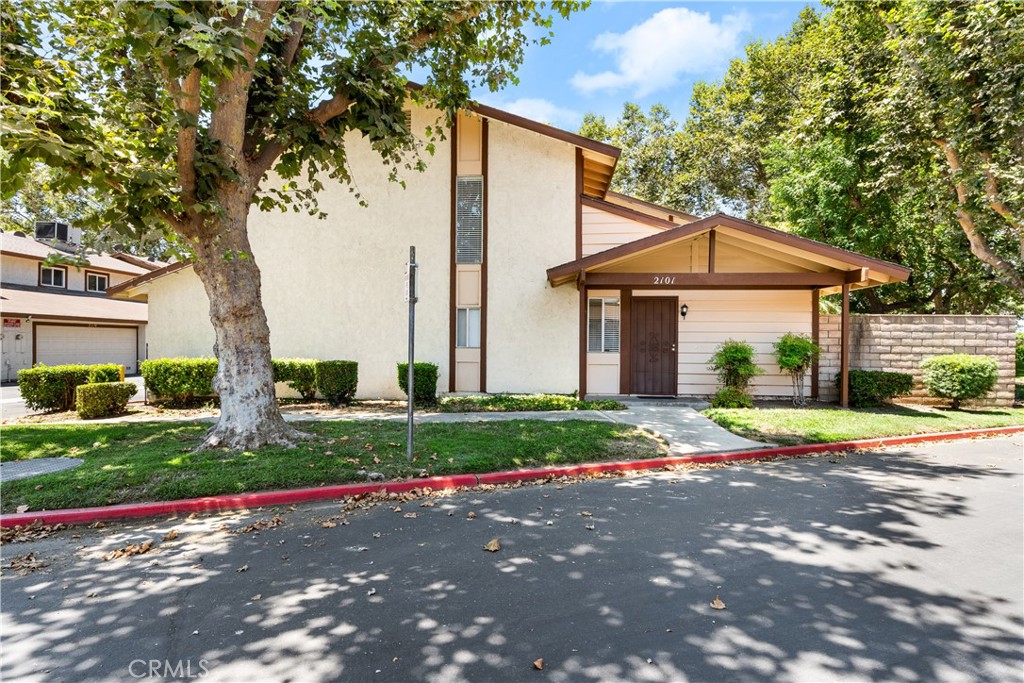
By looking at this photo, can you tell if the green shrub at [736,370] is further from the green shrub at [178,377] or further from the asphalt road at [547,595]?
the green shrub at [178,377]

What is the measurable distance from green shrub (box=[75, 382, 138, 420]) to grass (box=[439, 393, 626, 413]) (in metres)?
6.76

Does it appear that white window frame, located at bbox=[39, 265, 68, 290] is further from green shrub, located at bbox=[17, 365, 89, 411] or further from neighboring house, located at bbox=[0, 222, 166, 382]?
green shrub, located at bbox=[17, 365, 89, 411]

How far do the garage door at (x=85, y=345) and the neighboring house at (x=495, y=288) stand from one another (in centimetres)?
1322

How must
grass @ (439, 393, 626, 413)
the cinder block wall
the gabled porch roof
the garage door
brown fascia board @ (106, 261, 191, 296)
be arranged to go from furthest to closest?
the garage door, brown fascia board @ (106, 261, 191, 296), the cinder block wall, grass @ (439, 393, 626, 413), the gabled porch roof

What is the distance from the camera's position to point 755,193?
25531mm

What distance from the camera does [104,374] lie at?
11312 mm

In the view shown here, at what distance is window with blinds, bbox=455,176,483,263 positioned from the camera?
12531 mm

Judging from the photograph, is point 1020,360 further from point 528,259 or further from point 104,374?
point 104,374

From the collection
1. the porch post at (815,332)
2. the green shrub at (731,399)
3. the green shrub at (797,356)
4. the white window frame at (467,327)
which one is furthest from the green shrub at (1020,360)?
the white window frame at (467,327)

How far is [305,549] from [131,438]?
556 cm

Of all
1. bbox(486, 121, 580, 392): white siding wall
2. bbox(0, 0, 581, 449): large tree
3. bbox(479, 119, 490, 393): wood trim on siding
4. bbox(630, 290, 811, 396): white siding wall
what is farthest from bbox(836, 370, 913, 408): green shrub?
bbox(0, 0, 581, 449): large tree

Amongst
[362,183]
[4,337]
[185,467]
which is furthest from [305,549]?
[4,337]

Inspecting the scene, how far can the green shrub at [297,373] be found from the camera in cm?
1170

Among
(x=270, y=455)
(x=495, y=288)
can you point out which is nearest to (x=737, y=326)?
(x=495, y=288)
